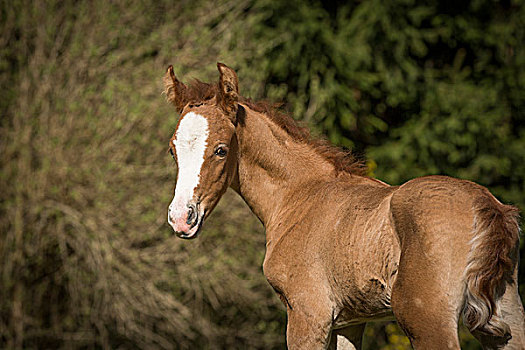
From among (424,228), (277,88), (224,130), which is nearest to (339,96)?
(277,88)

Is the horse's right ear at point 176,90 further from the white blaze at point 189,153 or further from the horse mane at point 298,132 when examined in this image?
the white blaze at point 189,153

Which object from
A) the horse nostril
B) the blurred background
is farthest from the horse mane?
the blurred background

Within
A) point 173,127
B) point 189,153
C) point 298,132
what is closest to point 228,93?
point 189,153

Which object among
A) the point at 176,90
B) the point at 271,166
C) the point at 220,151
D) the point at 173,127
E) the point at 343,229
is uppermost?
the point at 176,90

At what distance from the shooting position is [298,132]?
3.87 m

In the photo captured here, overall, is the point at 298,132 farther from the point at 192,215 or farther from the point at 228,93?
the point at 192,215

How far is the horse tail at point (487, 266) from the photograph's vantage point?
99.2 inches

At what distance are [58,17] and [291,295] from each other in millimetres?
5224

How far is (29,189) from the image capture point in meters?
6.70

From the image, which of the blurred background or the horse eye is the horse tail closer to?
the horse eye

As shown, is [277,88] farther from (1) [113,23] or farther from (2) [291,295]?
(2) [291,295]

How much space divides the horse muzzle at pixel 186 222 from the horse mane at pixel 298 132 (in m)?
0.74

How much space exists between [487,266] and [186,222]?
4.76 feet

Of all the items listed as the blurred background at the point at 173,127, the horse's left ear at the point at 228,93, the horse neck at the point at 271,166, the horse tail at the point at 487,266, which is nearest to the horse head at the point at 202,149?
the horse's left ear at the point at 228,93
